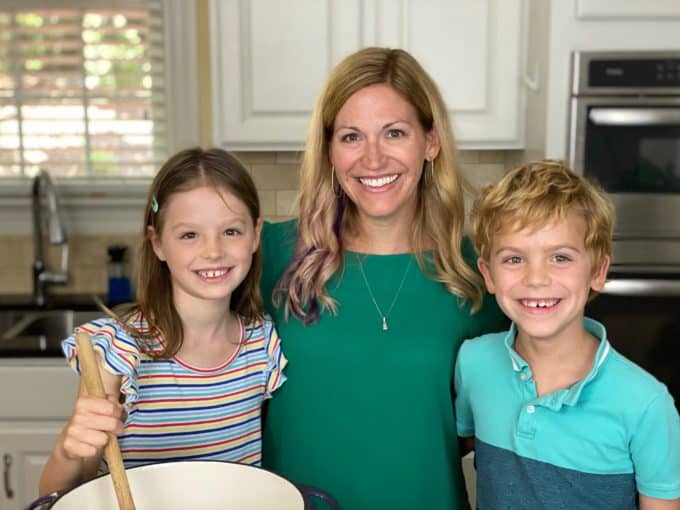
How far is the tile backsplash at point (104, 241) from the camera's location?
108 inches

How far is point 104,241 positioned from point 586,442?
83.7 inches

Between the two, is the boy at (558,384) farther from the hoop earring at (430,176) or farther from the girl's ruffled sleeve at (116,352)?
the girl's ruffled sleeve at (116,352)

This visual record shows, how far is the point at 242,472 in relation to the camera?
Answer: 92cm

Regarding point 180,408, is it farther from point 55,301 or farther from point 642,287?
point 55,301

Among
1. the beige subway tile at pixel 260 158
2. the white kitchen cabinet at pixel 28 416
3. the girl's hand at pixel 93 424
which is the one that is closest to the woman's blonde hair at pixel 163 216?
the girl's hand at pixel 93 424

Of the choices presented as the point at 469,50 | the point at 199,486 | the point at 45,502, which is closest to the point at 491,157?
the point at 469,50

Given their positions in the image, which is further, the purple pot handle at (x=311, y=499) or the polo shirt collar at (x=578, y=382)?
the polo shirt collar at (x=578, y=382)

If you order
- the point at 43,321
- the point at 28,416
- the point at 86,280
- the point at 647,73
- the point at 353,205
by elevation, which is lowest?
the point at 28,416

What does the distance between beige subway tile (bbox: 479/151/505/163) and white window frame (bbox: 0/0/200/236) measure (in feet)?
3.24

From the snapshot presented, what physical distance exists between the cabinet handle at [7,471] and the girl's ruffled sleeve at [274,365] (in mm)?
1251

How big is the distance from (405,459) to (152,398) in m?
0.44

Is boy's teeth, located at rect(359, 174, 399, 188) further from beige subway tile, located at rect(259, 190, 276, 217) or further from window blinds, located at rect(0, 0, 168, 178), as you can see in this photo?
window blinds, located at rect(0, 0, 168, 178)

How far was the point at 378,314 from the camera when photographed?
1.41 metres

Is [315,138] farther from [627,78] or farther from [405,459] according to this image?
[627,78]
